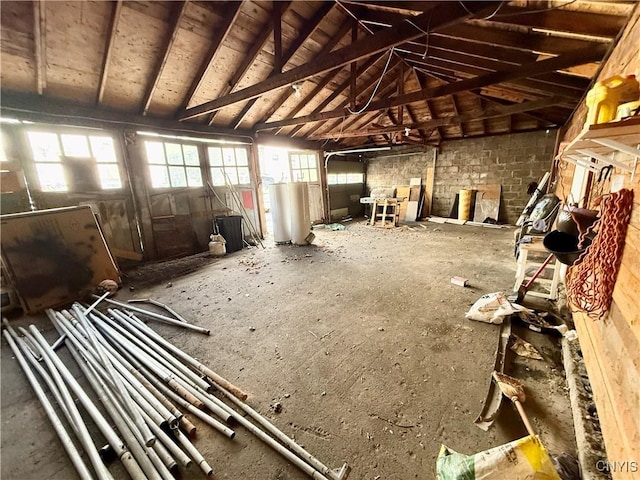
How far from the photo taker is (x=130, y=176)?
4.19 metres

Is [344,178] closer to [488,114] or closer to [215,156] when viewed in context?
[215,156]

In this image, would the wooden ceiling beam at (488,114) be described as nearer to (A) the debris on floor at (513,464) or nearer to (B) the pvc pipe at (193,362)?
(A) the debris on floor at (513,464)

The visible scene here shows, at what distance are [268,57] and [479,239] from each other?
544 cm

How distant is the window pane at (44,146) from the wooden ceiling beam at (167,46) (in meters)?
1.28

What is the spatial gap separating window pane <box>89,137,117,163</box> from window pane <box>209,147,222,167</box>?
63.7 inches

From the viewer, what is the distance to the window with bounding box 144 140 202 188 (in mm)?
Answer: 4477

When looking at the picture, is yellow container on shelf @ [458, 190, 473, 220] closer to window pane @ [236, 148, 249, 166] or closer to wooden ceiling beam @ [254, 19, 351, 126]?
wooden ceiling beam @ [254, 19, 351, 126]

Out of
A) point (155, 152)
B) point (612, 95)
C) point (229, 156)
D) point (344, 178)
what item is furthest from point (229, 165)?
point (612, 95)

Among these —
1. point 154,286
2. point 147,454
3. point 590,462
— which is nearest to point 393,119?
point 154,286

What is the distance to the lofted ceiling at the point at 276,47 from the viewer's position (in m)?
1.95

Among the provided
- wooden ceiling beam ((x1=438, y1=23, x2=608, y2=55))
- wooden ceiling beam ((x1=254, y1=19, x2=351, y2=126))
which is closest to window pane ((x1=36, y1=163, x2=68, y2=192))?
wooden ceiling beam ((x1=254, y1=19, x2=351, y2=126))

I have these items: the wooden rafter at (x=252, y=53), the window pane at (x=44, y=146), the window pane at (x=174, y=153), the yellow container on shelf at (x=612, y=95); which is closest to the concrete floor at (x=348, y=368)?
the yellow container on shelf at (x=612, y=95)

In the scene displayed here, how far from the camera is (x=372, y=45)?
2.23m

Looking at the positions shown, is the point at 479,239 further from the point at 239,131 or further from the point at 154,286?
the point at 154,286
